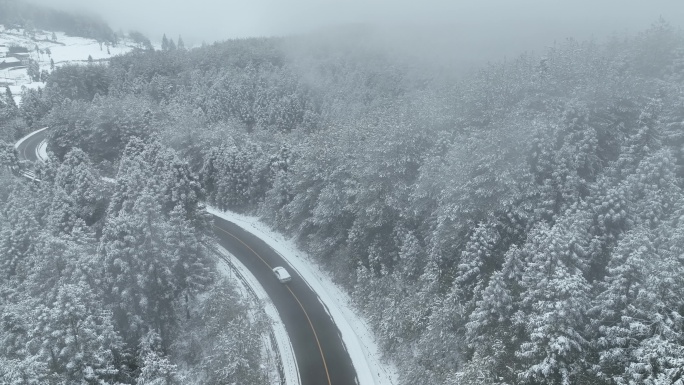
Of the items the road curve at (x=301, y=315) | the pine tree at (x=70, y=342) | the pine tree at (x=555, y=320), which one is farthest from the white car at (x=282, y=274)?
the pine tree at (x=555, y=320)

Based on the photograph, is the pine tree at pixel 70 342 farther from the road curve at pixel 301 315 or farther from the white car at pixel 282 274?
the white car at pixel 282 274

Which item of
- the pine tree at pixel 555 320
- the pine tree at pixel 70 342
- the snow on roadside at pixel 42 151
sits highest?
the snow on roadside at pixel 42 151

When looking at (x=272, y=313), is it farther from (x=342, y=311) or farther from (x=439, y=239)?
(x=439, y=239)

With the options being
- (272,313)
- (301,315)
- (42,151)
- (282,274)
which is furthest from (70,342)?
(42,151)

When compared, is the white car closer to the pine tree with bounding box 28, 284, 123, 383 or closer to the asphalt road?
the pine tree with bounding box 28, 284, 123, 383

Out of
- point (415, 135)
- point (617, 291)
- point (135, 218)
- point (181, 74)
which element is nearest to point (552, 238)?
point (617, 291)

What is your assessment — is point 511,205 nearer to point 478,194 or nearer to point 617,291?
point 478,194

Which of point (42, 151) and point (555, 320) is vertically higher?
point (42, 151)
